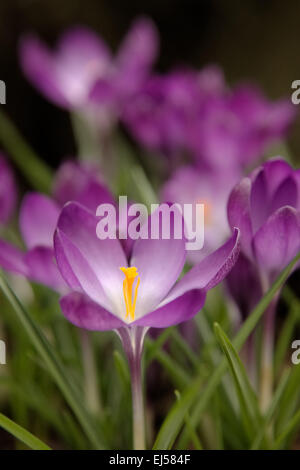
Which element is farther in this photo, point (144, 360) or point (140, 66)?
point (140, 66)

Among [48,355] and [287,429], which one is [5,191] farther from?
[287,429]

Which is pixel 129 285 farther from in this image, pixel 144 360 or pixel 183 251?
pixel 144 360

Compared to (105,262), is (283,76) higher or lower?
higher

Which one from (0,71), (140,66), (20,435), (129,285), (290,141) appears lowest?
(20,435)

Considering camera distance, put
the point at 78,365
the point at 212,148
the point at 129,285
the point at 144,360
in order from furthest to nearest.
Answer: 1. the point at 212,148
2. the point at 78,365
3. the point at 144,360
4. the point at 129,285

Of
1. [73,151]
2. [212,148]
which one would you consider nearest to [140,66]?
[212,148]

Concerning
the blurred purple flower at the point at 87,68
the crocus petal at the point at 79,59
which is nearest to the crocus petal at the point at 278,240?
the blurred purple flower at the point at 87,68

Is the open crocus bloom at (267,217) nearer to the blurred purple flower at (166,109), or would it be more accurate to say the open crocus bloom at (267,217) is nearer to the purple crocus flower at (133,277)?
the purple crocus flower at (133,277)
